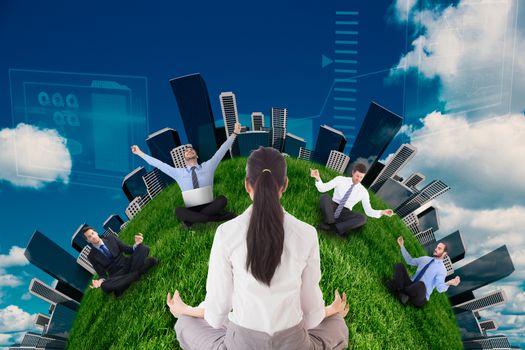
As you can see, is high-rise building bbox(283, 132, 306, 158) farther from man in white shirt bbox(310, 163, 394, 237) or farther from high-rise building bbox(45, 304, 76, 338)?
high-rise building bbox(45, 304, 76, 338)

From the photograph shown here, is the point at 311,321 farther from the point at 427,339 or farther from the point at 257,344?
the point at 427,339

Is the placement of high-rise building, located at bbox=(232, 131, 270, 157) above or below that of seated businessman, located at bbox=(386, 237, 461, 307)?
above

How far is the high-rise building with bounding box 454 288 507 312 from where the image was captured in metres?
9.30

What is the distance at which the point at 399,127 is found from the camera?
29.2ft

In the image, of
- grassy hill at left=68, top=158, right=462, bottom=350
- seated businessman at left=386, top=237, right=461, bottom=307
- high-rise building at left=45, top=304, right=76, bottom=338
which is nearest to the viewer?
grassy hill at left=68, top=158, right=462, bottom=350

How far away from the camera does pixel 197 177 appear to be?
7570 millimetres

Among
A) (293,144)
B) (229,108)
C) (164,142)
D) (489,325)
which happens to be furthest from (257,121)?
(489,325)

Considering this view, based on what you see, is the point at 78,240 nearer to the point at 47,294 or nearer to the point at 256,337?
the point at 47,294

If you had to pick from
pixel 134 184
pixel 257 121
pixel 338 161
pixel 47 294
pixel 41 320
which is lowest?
pixel 41 320

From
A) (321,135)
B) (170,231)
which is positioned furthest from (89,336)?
(321,135)

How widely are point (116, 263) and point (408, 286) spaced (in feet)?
13.3

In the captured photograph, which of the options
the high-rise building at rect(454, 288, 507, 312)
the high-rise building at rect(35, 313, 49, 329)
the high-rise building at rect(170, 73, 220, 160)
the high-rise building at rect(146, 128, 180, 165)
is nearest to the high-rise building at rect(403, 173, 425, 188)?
the high-rise building at rect(454, 288, 507, 312)

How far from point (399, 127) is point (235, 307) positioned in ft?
20.1

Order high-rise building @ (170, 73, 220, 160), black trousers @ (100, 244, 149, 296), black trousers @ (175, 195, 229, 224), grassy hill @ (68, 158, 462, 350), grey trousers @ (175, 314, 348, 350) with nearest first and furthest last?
grey trousers @ (175, 314, 348, 350) → grassy hill @ (68, 158, 462, 350) → black trousers @ (100, 244, 149, 296) → black trousers @ (175, 195, 229, 224) → high-rise building @ (170, 73, 220, 160)
